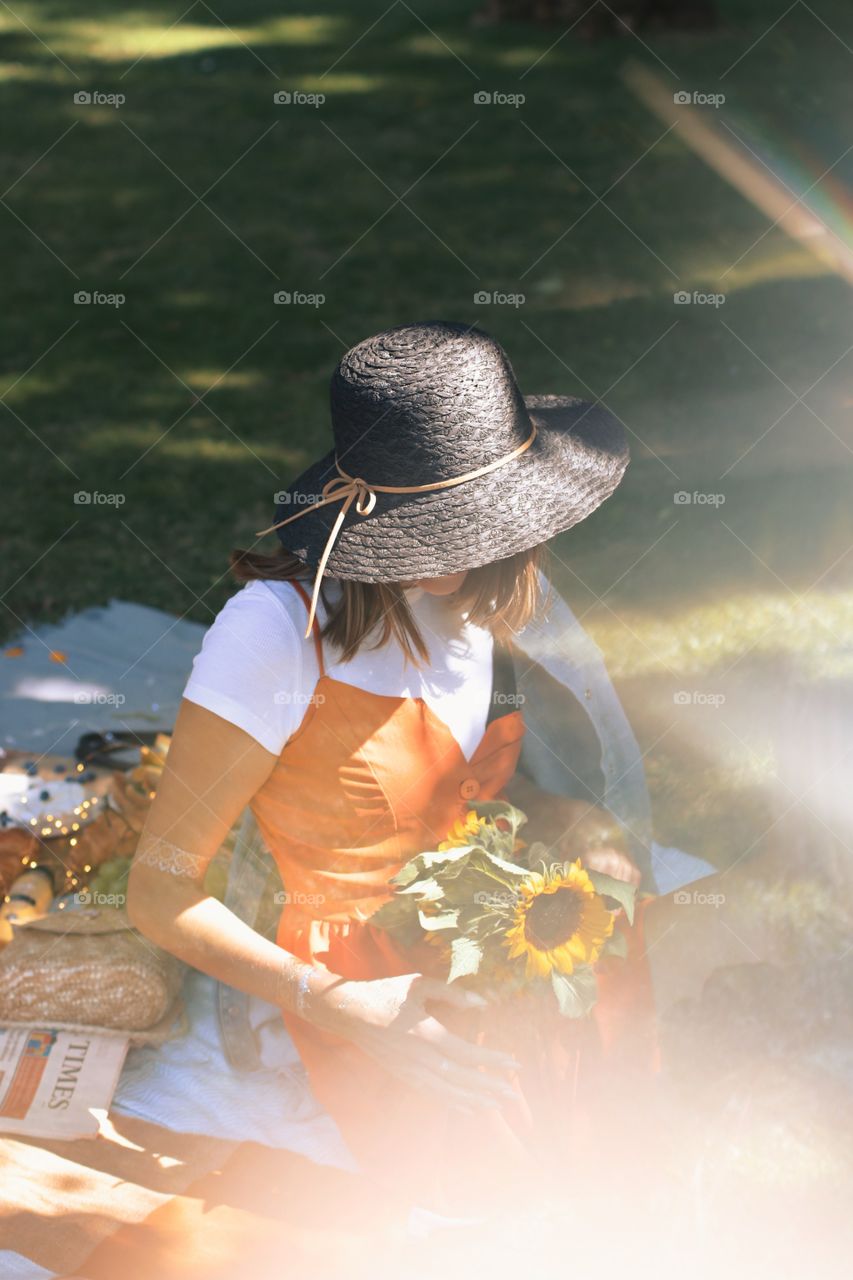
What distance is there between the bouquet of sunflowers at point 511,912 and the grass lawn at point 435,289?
4.48 feet

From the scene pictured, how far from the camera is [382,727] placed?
98.7 inches

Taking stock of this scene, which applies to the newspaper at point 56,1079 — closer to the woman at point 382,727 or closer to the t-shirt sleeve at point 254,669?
the woman at point 382,727

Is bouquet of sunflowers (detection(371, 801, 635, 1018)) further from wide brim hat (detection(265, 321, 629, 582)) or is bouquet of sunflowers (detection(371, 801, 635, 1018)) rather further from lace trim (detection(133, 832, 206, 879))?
wide brim hat (detection(265, 321, 629, 582))

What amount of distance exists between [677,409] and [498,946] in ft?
13.2

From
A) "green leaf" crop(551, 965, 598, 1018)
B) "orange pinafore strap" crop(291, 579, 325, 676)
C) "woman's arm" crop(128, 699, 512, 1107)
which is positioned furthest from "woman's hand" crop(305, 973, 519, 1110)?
"orange pinafore strap" crop(291, 579, 325, 676)

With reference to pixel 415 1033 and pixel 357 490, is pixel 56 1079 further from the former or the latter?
pixel 357 490

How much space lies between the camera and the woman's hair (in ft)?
7.84

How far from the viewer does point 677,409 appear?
5863mm

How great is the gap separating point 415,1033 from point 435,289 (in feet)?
17.9

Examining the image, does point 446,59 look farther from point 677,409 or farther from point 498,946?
point 498,946

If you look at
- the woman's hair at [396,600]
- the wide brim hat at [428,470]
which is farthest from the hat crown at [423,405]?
the woman's hair at [396,600]

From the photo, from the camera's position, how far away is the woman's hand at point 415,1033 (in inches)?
90.7

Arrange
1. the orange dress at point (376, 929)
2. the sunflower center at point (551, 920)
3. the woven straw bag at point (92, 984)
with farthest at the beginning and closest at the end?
the woven straw bag at point (92, 984)
the orange dress at point (376, 929)
the sunflower center at point (551, 920)

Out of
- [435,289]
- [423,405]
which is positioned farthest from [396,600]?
[435,289]
